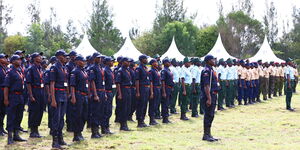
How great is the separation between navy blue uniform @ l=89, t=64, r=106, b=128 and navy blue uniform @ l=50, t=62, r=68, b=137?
4.35ft

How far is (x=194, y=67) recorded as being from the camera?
50.6 feet

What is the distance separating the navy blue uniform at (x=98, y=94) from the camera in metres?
9.82

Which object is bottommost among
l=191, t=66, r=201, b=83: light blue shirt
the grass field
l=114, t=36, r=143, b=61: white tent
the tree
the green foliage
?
the grass field

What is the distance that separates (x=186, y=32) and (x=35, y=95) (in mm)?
44401

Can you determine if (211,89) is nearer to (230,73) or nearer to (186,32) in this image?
(230,73)

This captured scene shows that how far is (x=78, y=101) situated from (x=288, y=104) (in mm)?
11192

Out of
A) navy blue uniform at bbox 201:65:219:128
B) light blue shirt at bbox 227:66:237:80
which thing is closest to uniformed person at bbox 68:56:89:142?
navy blue uniform at bbox 201:65:219:128

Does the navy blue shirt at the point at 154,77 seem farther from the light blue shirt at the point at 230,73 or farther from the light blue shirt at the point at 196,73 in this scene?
the light blue shirt at the point at 230,73

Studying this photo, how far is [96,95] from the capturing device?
9773 millimetres

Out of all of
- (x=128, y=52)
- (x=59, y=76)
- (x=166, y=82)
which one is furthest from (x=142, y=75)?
(x=128, y=52)

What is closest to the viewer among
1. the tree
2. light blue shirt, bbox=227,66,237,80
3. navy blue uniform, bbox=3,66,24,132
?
navy blue uniform, bbox=3,66,24,132

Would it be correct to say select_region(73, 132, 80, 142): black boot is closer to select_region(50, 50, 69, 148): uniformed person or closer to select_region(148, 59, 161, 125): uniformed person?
select_region(50, 50, 69, 148): uniformed person

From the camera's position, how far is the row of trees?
50.7m

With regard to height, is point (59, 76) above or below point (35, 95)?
above
